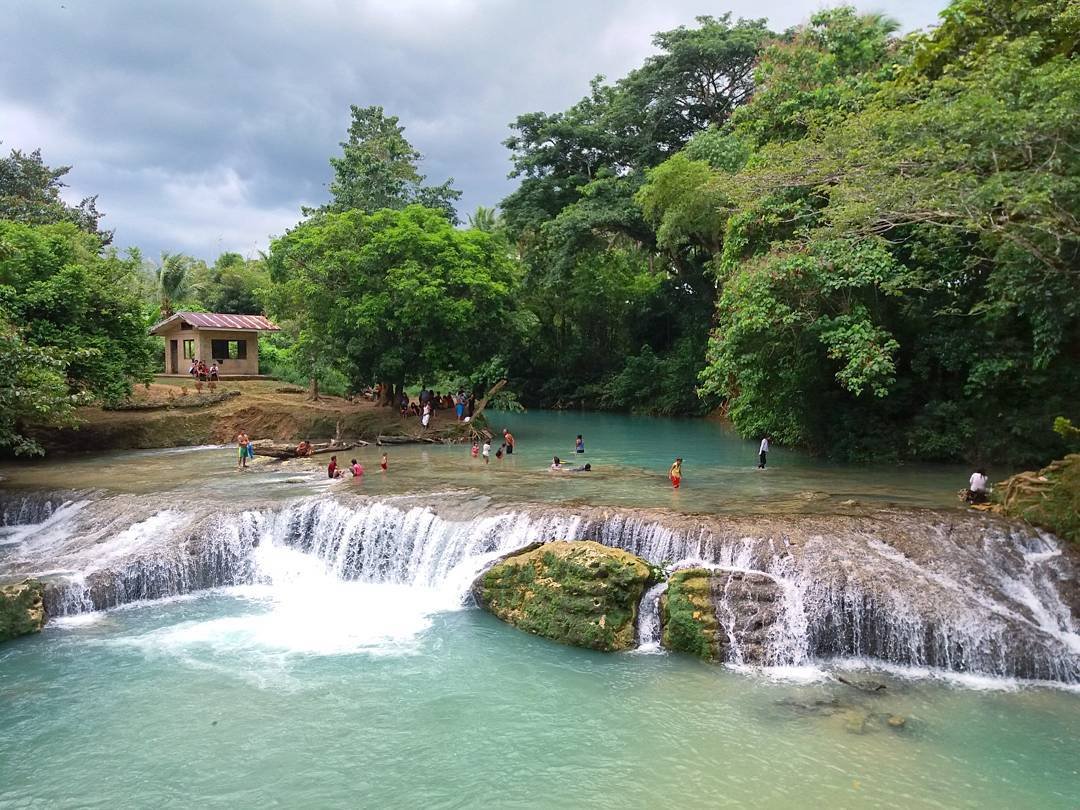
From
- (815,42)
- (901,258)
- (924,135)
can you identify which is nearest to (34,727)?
(924,135)

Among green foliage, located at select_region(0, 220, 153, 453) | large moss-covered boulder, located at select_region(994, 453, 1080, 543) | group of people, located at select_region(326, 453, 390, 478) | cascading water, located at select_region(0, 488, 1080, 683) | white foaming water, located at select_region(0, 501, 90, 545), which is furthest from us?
green foliage, located at select_region(0, 220, 153, 453)

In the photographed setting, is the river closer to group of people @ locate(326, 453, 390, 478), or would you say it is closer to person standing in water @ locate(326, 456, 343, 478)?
group of people @ locate(326, 453, 390, 478)

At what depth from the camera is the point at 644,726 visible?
9.07 meters

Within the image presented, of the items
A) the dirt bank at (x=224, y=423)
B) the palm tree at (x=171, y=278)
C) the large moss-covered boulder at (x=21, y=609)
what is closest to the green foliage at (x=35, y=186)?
the palm tree at (x=171, y=278)

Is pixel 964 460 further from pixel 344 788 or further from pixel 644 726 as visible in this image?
pixel 344 788

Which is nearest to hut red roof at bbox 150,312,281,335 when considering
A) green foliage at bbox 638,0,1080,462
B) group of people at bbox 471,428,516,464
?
group of people at bbox 471,428,516,464

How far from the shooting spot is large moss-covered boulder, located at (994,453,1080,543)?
12297 mm

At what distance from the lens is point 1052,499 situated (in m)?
12.6

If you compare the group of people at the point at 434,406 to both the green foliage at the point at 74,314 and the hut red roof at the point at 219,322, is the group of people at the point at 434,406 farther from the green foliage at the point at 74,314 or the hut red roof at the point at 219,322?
the hut red roof at the point at 219,322

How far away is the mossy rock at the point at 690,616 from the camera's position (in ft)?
36.3

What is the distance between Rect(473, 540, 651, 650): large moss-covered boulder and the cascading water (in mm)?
407

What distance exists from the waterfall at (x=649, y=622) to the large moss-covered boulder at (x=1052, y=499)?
6234 millimetres

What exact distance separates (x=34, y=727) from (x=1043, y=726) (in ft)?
38.1

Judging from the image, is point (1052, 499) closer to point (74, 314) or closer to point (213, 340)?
point (74, 314)
